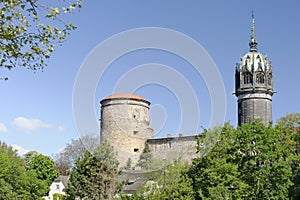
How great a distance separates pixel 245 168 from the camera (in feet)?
94.7

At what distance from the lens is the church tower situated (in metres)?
63.3

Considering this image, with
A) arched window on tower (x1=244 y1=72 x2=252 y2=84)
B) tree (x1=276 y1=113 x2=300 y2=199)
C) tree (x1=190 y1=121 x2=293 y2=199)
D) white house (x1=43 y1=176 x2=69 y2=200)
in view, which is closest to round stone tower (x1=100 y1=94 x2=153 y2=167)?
white house (x1=43 y1=176 x2=69 y2=200)

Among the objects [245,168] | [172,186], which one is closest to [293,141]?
[245,168]

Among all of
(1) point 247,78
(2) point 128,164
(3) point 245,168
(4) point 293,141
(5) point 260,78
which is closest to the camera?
(3) point 245,168

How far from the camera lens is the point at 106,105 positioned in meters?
70.0

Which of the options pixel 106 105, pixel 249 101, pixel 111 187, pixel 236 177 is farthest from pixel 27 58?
pixel 106 105

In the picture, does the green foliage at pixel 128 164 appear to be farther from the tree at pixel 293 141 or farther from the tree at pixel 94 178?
the tree at pixel 94 178

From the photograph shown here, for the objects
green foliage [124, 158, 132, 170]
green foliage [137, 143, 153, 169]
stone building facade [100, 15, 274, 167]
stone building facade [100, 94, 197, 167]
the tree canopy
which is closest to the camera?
the tree canopy

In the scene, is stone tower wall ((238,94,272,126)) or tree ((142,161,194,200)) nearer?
tree ((142,161,194,200))

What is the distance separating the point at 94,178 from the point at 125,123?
4424cm

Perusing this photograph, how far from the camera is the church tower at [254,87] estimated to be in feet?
208

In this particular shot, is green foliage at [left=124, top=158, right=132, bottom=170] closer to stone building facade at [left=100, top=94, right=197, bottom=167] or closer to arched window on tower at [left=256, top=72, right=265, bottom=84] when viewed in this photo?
stone building facade at [left=100, top=94, right=197, bottom=167]

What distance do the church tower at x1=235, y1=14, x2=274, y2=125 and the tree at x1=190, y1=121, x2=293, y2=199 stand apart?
3259cm

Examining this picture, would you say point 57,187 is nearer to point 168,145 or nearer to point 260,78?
point 168,145
